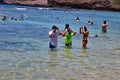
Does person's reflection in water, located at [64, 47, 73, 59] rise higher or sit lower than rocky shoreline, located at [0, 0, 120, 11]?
higher

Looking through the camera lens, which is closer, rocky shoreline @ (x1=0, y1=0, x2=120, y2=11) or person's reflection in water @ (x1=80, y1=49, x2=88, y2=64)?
person's reflection in water @ (x1=80, y1=49, x2=88, y2=64)

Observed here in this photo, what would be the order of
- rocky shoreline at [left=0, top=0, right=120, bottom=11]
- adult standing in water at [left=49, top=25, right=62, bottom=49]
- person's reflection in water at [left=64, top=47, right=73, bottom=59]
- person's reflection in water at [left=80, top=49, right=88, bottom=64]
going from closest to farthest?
person's reflection in water at [left=80, top=49, right=88, bottom=64]
person's reflection in water at [left=64, top=47, right=73, bottom=59]
adult standing in water at [left=49, top=25, right=62, bottom=49]
rocky shoreline at [left=0, top=0, right=120, bottom=11]

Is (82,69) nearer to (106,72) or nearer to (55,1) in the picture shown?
(106,72)

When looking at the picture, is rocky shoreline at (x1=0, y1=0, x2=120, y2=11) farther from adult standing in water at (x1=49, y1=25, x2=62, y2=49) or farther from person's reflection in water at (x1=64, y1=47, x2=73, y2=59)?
adult standing in water at (x1=49, y1=25, x2=62, y2=49)

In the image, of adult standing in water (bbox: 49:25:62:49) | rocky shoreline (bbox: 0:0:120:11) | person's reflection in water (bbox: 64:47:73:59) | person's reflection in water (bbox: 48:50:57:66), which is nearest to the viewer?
person's reflection in water (bbox: 48:50:57:66)

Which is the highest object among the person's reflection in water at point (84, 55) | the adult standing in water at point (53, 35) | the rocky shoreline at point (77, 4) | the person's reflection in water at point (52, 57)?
the adult standing in water at point (53, 35)

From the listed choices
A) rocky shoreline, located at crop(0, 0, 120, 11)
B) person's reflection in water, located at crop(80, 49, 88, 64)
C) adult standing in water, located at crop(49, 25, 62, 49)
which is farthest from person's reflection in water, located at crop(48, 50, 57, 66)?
rocky shoreline, located at crop(0, 0, 120, 11)

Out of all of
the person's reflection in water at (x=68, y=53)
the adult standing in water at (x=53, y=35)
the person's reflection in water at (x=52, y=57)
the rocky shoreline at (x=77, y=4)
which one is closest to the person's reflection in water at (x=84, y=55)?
the person's reflection in water at (x=68, y=53)

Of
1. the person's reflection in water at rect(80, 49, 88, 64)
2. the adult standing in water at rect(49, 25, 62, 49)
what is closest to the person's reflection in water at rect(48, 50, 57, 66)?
the adult standing in water at rect(49, 25, 62, 49)

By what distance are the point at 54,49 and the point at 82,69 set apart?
19.3 ft

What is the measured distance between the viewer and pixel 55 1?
152375 millimetres

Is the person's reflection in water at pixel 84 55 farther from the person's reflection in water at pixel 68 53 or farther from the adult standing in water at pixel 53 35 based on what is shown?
the adult standing in water at pixel 53 35

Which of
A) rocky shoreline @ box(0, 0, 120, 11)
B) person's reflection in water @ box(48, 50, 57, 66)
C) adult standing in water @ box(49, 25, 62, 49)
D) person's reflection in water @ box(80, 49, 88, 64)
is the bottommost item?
rocky shoreline @ box(0, 0, 120, 11)

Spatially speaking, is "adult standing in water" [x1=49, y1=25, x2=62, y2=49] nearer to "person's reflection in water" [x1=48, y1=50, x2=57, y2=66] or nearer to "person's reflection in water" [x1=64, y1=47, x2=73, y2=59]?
"person's reflection in water" [x1=48, y1=50, x2=57, y2=66]
